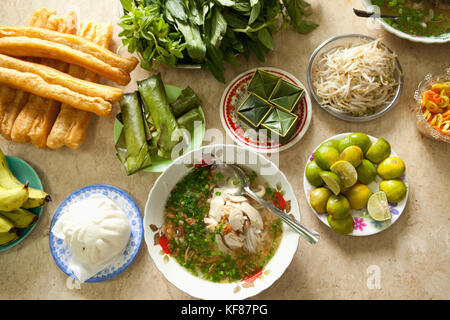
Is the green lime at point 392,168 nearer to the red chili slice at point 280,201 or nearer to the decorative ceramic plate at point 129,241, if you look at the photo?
the red chili slice at point 280,201

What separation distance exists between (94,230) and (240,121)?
1.06 m

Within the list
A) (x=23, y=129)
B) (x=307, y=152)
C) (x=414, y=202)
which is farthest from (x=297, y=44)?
(x=23, y=129)

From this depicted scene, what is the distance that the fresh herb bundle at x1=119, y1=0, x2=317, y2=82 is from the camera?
1.84 m

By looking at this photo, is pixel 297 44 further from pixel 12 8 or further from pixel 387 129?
pixel 12 8

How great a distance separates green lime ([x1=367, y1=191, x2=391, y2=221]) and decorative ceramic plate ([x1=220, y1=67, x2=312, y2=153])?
21.4 inches

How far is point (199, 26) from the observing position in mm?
1903

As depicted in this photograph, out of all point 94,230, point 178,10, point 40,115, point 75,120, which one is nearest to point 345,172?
point 178,10

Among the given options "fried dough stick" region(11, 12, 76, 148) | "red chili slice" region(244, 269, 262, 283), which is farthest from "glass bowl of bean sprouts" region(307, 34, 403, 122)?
"fried dough stick" region(11, 12, 76, 148)

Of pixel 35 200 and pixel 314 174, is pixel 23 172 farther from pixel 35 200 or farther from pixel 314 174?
pixel 314 174

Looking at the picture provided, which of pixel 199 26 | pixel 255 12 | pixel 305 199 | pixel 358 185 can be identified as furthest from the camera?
pixel 305 199

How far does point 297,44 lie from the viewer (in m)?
2.22

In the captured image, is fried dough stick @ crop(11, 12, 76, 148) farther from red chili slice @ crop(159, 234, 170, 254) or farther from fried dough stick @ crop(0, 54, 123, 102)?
red chili slice @ crop(159, 234, 170, 254)

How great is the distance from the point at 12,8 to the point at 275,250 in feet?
7.61

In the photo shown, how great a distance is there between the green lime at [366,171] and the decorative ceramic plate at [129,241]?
1.32 m
